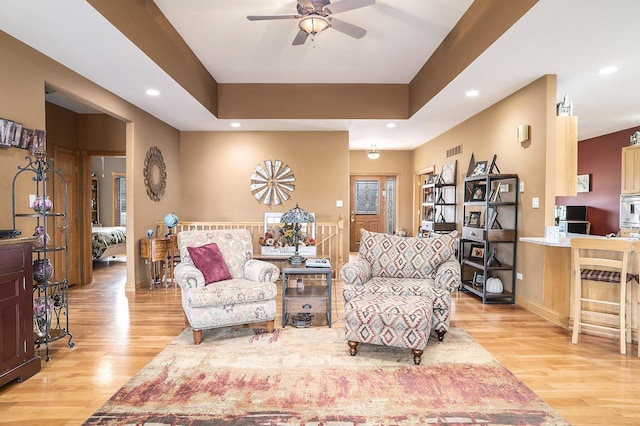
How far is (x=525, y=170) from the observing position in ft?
14.6

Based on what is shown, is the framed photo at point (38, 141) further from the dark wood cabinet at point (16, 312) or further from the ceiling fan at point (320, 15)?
the ceiling fan at point (320, 15)

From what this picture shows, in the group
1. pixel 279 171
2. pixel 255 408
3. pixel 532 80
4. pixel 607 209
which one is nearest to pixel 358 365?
pixel 255 408

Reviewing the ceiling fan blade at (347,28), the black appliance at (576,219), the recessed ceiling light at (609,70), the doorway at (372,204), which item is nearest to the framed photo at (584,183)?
the black appliance at (576,219)

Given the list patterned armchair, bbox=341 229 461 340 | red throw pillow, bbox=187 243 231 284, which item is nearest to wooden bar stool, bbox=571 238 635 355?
patterned armchair, bbox=341 229 461 340

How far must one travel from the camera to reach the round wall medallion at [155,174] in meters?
5.64

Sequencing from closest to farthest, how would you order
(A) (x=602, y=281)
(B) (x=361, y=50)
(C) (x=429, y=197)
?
1. (A) (x=602, y=281)
2. (B) (x=361, y=50)
3. (C) (x=429, y=197)

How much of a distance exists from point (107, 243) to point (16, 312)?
5.42m

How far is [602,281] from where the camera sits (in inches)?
130

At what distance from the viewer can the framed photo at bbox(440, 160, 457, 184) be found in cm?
666

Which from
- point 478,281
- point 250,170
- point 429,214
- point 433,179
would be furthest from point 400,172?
point 478,281

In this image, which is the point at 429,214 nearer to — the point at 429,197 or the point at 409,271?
the point at 429,197

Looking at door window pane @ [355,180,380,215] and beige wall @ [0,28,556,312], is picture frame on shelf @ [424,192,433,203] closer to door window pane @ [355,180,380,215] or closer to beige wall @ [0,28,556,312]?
beige wall @ [0,28,556,312]

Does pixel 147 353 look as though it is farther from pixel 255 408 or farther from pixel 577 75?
pixel 577 75

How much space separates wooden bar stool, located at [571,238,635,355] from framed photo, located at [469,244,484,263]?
1403 mm
